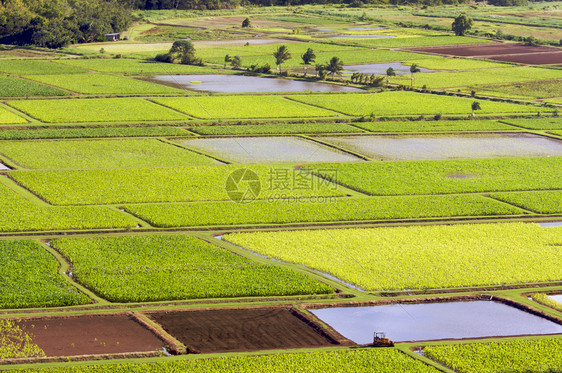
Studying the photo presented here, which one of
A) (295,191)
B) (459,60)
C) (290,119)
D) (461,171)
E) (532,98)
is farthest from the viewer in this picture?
(459,60)

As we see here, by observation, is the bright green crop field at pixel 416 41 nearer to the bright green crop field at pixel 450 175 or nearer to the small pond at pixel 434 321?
the bright green crop field at pixel 450 175

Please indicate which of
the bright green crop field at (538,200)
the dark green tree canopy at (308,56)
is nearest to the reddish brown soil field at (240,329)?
the bright green crop field at (538,200)

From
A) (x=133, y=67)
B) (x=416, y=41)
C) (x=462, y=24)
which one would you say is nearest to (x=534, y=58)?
(x=416, y=41)

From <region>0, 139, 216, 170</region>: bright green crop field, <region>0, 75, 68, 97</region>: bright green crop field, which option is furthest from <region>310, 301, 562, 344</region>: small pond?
<region>0, 75, 68, 97</region>: bright green crop field

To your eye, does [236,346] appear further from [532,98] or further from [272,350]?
[532,98]

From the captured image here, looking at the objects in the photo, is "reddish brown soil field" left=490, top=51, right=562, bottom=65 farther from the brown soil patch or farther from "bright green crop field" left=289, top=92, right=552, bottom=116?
"bright green crop field" left=289, top=92, right=552, bottom=116

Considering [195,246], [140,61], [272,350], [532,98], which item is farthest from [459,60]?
[272,350]

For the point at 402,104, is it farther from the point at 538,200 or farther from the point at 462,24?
the point at 462,24
